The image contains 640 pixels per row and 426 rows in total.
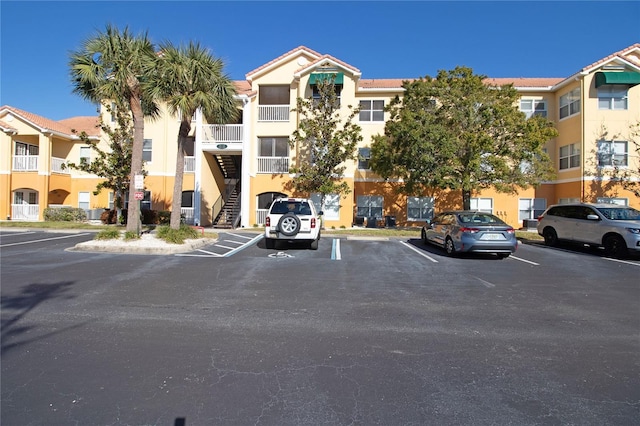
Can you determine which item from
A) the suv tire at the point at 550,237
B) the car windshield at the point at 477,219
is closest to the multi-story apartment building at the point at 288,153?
the suv tire at the point at 550,237

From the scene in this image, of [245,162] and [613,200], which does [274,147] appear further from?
[613,200]

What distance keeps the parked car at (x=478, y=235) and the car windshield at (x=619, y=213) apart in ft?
14.6

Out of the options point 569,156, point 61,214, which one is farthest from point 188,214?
point 569,156

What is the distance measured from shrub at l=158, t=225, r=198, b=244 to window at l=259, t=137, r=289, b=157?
35.0 ft

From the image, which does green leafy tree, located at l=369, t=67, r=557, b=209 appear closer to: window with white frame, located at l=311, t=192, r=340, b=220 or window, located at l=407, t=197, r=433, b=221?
window with white frame, located at l=311, t=192, r=340, b=220

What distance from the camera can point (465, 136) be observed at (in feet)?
58.0

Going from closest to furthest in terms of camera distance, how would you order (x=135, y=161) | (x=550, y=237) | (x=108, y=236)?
(x=108, y=236) < (x=135, y=161) < (x=550, y=237)

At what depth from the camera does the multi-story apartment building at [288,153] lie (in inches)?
850

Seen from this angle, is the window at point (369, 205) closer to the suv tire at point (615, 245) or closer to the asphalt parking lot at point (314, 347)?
the suv tire at point (615, 245)

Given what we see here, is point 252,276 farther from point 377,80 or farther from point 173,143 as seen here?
point 377,80

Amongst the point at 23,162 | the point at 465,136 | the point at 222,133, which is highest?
the point at 222,133

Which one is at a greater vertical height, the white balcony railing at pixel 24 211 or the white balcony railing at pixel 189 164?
the white balcony railing at pixel 189 164

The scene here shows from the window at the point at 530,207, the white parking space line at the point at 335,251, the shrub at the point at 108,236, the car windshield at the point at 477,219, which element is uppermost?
the window at the point at 530,207

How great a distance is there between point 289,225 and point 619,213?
1167 centimetres
